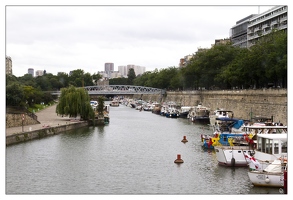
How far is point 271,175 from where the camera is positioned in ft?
78.3

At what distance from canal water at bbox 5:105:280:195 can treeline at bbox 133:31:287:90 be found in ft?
58.4

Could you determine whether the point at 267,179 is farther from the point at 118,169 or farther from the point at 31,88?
the point at 31,88

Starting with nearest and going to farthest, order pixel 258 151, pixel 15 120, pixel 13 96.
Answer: pixel 258 151 < pixel 15 120 < pixel 13 96

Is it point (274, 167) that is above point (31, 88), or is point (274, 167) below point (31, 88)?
below

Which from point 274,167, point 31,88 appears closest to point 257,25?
point 31,88

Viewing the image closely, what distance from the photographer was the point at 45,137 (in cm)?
4491

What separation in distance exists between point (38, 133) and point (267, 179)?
990 inches

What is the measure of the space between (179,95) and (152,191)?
288 feet

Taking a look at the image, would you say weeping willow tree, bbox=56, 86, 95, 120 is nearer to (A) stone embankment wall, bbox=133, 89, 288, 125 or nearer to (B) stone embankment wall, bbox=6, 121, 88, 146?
(B) stone embankment wall, bbox=6, 121, 88, 146

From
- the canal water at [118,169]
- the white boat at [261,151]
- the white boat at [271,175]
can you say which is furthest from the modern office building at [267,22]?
the white boat at [271,175]

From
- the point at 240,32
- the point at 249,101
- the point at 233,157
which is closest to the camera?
the point at 233,157

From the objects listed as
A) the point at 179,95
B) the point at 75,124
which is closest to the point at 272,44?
the point at 75,124

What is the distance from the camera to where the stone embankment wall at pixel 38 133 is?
128 feet

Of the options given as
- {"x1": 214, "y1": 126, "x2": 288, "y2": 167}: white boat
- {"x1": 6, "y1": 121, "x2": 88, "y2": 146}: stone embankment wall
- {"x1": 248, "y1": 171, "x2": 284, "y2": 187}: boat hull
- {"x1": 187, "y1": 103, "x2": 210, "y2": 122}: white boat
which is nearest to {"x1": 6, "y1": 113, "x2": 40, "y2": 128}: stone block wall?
{"x1": 6, "y1": 121, "x2": 88, "y2": 146}: stone embankment wall
